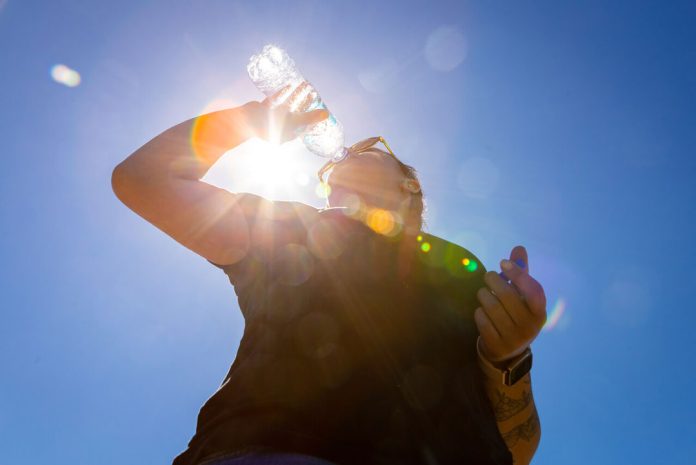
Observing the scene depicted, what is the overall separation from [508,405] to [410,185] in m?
1.88

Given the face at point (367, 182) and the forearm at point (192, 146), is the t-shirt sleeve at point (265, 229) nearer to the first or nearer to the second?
the forearm at point (192, 146)

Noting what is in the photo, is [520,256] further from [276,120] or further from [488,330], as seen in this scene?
[276,120]

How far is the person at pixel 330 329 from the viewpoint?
145 centimetres

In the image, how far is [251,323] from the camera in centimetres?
183

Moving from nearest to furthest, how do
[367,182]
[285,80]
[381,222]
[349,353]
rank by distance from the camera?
[349,353]
[381,222]
[367,182]
[285,80]

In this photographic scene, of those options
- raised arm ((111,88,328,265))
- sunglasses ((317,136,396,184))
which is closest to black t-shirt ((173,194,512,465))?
raised arm ((111,88,328,265))

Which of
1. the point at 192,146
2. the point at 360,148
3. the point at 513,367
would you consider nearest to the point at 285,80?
the point at 360,148

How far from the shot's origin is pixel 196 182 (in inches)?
77.5

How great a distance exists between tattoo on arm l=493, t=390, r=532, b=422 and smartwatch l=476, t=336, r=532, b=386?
20 centimetres

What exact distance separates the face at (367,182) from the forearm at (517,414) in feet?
4.89

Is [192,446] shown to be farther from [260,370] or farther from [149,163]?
[149,163]

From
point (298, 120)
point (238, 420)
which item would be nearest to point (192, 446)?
point (238, 420)

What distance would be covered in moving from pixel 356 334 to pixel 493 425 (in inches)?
25.4

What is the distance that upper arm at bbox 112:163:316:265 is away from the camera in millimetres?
1839
